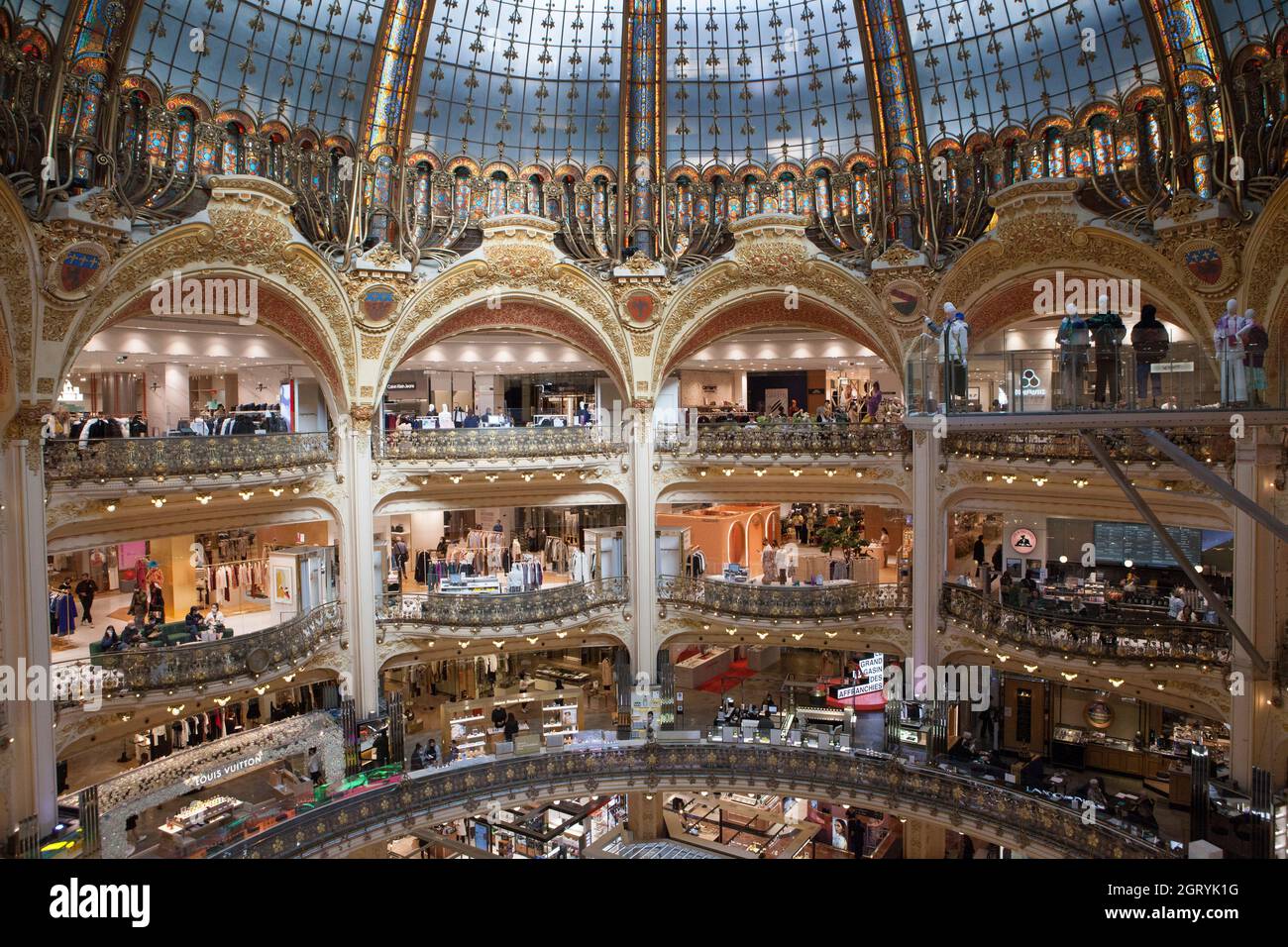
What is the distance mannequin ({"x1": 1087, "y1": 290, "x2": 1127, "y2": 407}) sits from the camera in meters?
13.9

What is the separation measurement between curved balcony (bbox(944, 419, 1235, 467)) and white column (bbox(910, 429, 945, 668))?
868mm

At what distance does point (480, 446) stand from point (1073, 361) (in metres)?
17.3

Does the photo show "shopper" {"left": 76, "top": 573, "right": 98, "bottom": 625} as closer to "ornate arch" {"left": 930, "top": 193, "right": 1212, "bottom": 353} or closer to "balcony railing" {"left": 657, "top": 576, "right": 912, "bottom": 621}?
"balcony railing" {"left": 657, "top": 576, "right": 912, "bottom": 621}

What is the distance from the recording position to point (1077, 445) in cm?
2195

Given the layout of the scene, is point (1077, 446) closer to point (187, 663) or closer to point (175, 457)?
point (175, 457)

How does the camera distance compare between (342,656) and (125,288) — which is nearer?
(125,288)

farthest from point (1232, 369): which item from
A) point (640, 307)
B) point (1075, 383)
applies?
point (640, 307)

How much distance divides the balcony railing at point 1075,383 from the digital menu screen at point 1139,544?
1274 centimetres

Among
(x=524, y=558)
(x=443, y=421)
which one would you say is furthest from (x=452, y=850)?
(x=443, y=421)

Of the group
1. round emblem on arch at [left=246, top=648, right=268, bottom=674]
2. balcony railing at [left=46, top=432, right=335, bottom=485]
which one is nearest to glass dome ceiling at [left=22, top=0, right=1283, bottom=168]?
balcony railing at [left=46, top=432, right=335, bottom=485]

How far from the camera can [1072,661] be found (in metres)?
22.4

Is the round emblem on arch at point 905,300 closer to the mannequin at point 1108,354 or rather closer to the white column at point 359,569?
the mannequin at point 1108,354
